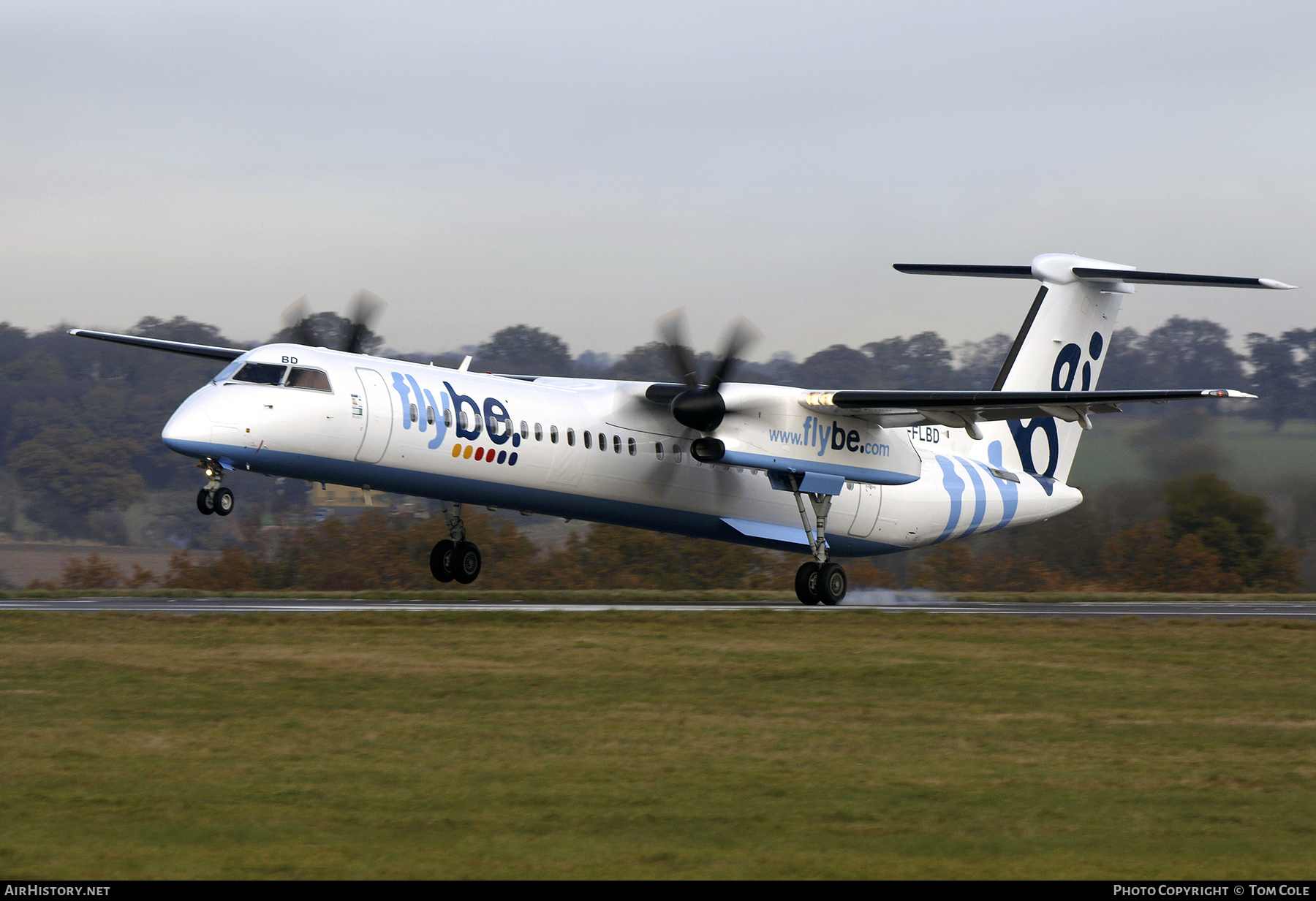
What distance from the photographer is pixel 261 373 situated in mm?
20062

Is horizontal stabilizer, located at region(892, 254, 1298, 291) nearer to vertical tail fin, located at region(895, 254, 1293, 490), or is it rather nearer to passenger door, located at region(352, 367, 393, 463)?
vertical tail fin, located at region(895, 254, 1293, 490)

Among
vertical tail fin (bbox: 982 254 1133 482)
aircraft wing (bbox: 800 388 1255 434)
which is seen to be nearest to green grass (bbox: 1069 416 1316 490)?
vertical tail fin (bbox: 982 254 1133 482)

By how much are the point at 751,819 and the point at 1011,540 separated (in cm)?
4095

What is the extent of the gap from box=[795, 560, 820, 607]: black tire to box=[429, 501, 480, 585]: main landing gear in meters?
5.90

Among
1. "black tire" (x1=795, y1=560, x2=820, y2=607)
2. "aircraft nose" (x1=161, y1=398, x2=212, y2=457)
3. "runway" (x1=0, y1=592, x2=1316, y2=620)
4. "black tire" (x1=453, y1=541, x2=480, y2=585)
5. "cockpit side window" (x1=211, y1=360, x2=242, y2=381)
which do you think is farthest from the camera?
"black tire" (x1=795, y1=560, x2=820, y2=607)

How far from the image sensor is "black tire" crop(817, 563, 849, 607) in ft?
82.0

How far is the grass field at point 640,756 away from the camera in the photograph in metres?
7.71

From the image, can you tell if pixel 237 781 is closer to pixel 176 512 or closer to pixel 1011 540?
pixel 1011 540

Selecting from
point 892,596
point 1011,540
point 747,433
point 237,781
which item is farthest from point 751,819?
point 1011,540

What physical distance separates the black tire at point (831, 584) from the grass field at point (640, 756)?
22.4 ft

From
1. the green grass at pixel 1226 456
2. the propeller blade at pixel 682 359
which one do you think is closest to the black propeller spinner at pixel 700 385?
the propeller blade at pixel 682 359

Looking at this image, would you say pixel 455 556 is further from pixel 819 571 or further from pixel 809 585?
pixel 819 571

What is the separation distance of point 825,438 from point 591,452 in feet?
15.0

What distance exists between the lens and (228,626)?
1831 cm
